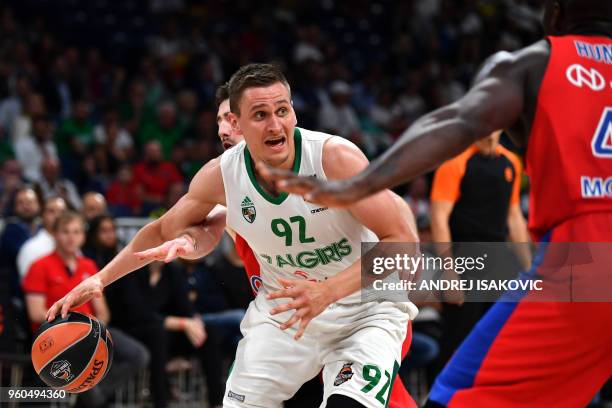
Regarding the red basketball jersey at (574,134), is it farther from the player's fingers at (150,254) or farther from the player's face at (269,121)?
the player's fingers at (150,254)

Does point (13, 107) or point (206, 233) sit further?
Result: point (13, 107)

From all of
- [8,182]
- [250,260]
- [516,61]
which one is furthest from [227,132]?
[8,182]

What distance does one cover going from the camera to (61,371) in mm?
4523

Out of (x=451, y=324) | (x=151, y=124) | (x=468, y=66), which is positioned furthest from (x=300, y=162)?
(x=468, y=66)

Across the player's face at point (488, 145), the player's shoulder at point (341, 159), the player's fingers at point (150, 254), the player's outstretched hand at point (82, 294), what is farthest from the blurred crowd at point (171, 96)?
the player's shoulder at point (341, 159)

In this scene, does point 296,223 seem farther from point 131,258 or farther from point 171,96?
point 171,96

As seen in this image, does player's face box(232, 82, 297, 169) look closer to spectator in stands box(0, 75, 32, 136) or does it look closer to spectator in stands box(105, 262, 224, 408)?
spectator in stands box(105, 262, 224, 408)

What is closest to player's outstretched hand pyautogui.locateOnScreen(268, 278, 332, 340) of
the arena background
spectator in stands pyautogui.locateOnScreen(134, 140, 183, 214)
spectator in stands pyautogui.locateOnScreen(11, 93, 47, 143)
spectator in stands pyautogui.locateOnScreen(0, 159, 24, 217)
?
the arena background

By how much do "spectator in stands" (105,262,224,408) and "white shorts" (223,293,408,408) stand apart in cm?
399

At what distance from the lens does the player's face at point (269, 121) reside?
4.20 metres

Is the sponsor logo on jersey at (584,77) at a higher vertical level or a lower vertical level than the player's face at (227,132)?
higher

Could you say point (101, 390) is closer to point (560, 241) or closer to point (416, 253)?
point (416, 253)

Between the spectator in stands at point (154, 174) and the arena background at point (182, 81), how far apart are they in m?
0.03

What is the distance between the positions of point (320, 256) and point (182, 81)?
32.7 feet
